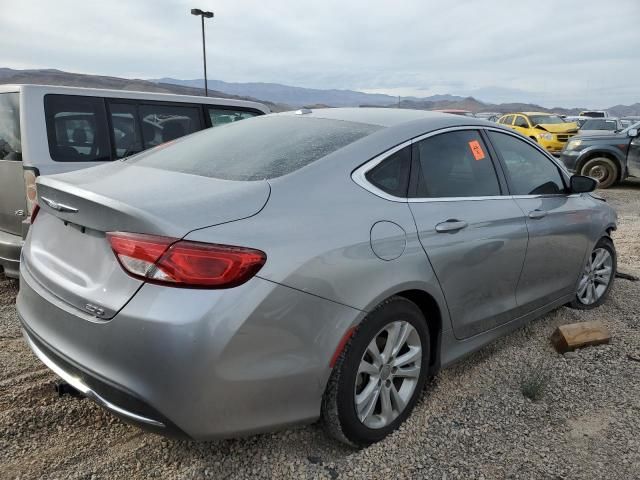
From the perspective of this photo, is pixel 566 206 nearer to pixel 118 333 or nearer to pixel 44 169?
pixel 118 333

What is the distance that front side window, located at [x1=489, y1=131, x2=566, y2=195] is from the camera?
3.21 m

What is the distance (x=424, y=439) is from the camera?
2.45 meters

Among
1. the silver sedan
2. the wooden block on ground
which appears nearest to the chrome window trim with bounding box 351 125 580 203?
the silver sedan

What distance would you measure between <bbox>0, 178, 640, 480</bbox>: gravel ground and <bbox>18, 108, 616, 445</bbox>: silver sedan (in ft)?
0.59

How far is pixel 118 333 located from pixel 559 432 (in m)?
2.14

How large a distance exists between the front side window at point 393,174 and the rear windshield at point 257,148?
0.62 feet

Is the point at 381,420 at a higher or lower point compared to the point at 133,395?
lower

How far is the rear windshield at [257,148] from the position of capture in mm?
2273

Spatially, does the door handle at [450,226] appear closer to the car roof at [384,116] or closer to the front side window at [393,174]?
the front side window at [393,174]

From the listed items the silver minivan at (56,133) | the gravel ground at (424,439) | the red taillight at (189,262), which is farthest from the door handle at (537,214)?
the silver minivan at (56,133)

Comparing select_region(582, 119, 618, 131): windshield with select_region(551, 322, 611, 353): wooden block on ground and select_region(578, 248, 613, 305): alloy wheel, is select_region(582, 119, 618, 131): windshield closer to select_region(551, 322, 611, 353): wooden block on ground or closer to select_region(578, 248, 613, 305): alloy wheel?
select_region(578, 248, 613, 305): alloy wheel

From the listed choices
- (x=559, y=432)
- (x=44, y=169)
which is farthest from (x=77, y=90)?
(x=559, y=432)

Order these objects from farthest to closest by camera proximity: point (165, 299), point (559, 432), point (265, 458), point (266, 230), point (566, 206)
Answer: point (566, 206) < point (559, 432) < point (265, 458) < point (266, 230) < point (165, 299)

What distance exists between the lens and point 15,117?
4.07 meters
